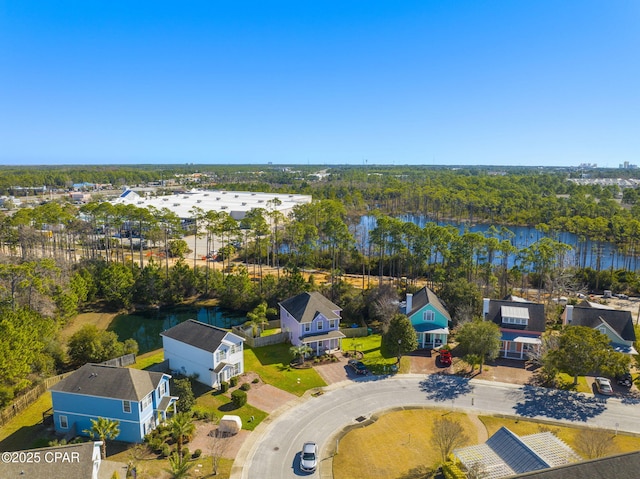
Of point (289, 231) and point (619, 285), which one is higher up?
point (289, 231)

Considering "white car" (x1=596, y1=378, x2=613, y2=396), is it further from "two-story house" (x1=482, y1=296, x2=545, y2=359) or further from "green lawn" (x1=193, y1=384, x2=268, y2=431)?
"green lawn" (x1=193, y1=384, x2=268, y2=431)

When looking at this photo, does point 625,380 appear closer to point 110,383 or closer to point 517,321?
point 517,321

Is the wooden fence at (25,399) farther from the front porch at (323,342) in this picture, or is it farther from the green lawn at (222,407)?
the front porch at (323,342)

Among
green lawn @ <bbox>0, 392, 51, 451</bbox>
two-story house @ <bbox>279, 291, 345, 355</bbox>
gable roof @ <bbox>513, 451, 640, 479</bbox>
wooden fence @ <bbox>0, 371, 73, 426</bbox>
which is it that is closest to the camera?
gable roof @ <bbox>513, 451, 640, 479</bbox>

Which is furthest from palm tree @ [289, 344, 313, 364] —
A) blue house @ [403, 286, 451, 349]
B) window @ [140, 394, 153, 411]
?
window @ [140, 394, 153, 411]

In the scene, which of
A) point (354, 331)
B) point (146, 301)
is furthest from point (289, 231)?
point (354, 331)

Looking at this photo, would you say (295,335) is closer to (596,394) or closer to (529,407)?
(529,407)
